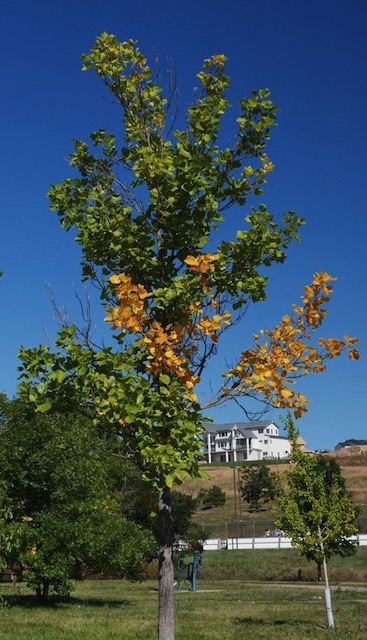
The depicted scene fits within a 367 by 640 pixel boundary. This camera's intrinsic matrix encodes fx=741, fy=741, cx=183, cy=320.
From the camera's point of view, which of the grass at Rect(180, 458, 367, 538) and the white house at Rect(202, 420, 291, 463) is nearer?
the grass at Rect(180, 458, 367, 538)

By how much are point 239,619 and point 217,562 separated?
3254cm

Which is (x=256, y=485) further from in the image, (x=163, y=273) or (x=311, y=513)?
(x=163, y=273)

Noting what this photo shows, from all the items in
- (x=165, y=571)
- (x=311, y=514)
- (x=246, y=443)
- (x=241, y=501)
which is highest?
(x=246, y=443)

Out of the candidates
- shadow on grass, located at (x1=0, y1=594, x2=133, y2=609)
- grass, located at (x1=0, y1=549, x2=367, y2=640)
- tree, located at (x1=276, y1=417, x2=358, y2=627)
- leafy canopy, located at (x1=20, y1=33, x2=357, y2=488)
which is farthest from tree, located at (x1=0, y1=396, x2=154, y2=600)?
leafy canopy, located at (x1=20, y1=33, x2=357, y2=488)

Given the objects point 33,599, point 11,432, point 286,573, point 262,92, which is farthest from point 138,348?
point 286,573

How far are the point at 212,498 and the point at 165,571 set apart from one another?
93.2 meters

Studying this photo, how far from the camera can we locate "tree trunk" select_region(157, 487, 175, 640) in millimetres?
6812

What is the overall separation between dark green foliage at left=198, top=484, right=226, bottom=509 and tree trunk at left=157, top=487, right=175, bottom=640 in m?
91.6

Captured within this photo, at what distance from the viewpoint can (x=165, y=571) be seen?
695 centimetres

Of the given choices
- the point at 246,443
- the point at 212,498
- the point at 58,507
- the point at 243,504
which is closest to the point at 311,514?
the point at 58,507

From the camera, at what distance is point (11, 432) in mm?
27125

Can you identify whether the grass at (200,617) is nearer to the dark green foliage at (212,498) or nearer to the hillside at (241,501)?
the hillside at (241,501)

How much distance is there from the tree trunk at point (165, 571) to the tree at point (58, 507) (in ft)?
59.6

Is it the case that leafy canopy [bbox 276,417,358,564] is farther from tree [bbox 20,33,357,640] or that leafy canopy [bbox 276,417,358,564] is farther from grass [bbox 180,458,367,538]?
grass [bbox 180,458,367,538]
